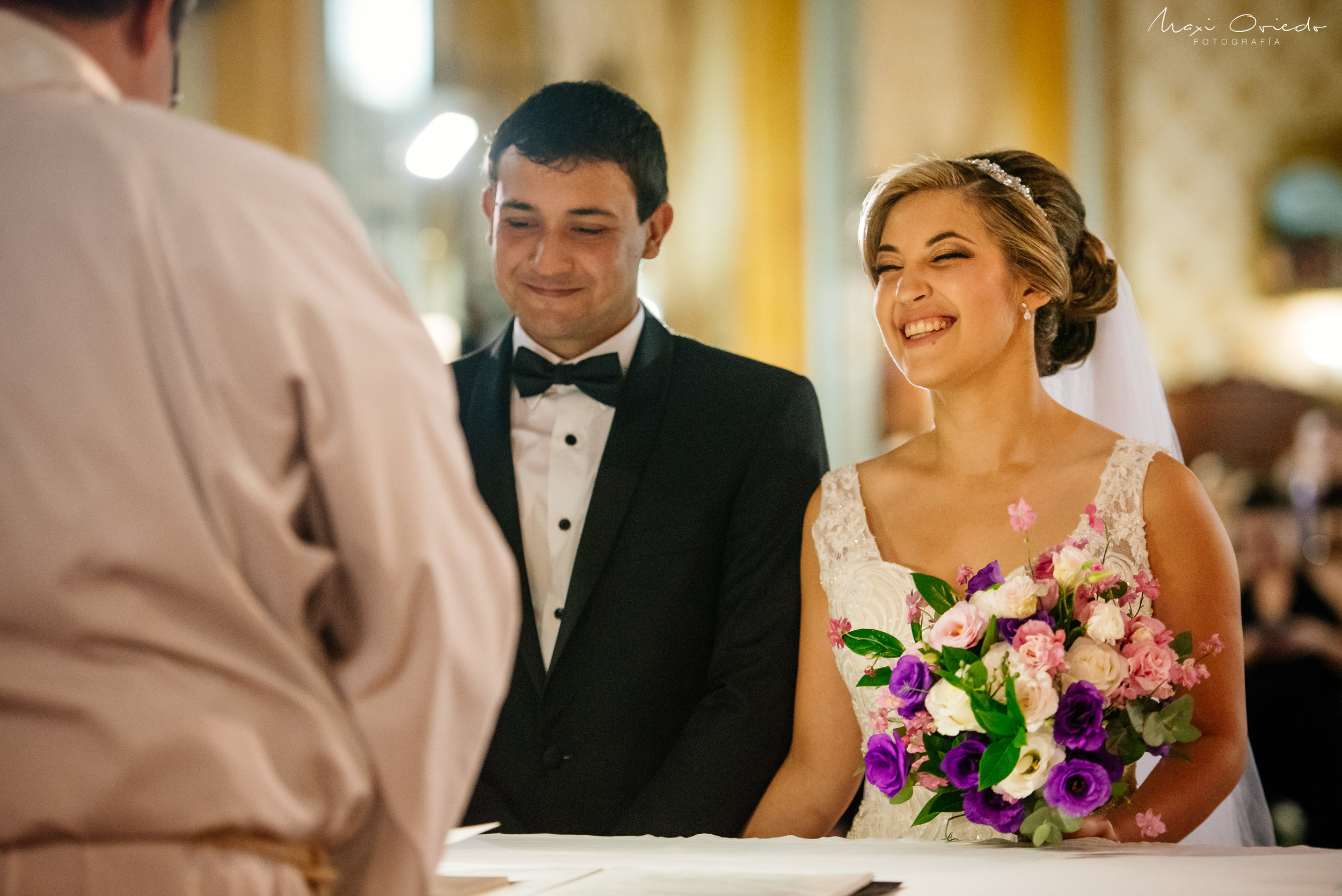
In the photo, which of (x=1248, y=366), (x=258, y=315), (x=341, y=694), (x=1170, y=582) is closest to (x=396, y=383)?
(x=258, y=315)

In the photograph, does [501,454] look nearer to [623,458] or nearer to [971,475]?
[623,458]

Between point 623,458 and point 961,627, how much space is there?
819 mm

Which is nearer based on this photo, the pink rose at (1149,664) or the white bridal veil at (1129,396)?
the pink rose at (1149,664)

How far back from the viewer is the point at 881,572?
2.16 metres

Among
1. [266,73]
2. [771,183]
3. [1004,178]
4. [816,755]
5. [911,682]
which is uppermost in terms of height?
[266,73]

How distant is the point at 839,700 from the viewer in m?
2.11

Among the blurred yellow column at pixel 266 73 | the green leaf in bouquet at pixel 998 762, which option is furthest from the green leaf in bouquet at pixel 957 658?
the blurred yellow column at pixel 266 73

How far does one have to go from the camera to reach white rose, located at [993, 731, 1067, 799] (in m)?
1.43

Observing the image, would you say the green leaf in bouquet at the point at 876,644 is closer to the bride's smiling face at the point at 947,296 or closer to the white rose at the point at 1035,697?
the white rose at the point at 1035,697

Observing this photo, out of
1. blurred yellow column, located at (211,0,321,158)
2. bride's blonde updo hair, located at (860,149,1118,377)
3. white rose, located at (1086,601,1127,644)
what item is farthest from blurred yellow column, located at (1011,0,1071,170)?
white rose, located at (1086,601,1127,644)

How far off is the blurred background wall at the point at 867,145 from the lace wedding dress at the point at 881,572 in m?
3.90

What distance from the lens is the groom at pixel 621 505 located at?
6.75 feet

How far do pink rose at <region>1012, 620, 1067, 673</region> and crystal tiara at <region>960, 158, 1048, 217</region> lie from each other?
0.98m

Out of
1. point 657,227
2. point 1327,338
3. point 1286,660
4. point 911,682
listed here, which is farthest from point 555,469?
point 1327,338
